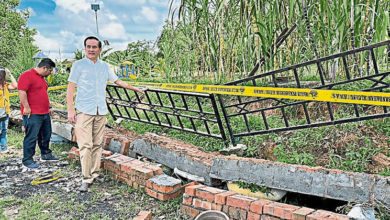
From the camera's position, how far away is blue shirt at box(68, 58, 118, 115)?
3.81 metres

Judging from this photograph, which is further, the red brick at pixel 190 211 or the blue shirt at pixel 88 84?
the blue shirt at pixel 88 84

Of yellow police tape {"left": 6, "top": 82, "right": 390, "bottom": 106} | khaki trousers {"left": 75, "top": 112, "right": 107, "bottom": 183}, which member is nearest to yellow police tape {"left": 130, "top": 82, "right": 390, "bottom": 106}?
yellow police tape {"left": 6, "top": 82, "right": 390, "bottom": 106}

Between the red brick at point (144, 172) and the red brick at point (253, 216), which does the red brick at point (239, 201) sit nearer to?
the red brick at point (253, 216)

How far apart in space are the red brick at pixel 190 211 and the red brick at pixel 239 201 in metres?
0.39

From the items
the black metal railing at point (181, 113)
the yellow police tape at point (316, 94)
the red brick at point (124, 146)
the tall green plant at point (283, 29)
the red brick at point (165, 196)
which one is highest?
the tall green plant at point (283, 29)

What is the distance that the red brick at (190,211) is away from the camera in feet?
10.7

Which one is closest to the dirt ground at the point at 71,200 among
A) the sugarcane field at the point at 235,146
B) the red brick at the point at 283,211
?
the sugarcane field at the point at 235,146

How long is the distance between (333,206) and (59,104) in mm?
8100

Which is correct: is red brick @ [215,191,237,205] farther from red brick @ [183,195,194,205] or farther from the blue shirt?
the blue shirt

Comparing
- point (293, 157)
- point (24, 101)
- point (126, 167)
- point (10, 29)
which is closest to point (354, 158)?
point (293, 157)

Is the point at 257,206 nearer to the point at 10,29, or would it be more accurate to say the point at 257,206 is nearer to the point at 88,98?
the point at 88,98

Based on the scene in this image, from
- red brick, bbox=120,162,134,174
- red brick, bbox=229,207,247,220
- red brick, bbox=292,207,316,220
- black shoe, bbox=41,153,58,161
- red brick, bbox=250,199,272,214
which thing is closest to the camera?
red brick, bbox=292,207,316,220

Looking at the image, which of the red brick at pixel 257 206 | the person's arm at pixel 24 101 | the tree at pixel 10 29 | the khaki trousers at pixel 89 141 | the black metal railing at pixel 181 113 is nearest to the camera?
the red brick at pixel 257 206

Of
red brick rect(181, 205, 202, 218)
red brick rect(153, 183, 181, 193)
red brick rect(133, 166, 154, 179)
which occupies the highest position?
red brick rect(133, 166, 154, 179)
